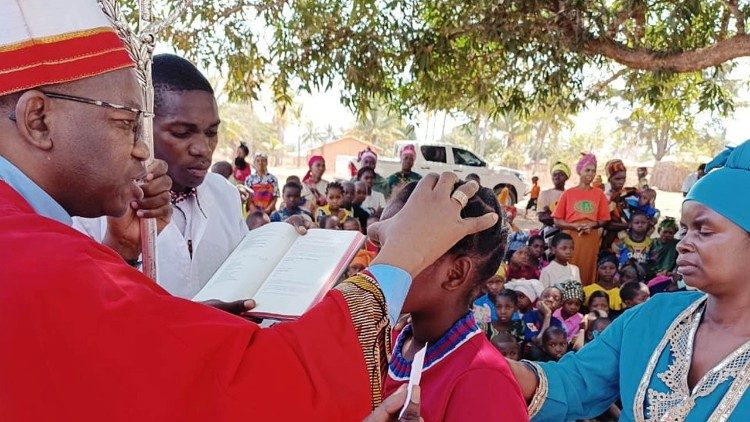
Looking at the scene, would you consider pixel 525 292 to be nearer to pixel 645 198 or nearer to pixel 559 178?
pixel 559 178

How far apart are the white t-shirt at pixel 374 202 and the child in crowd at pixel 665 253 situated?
129 inches

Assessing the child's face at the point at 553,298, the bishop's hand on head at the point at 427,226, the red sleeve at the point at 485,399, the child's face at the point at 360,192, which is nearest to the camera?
the bishop's hand on head at the point at 427,226

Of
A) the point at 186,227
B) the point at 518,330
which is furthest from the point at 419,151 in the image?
the point at 186,227

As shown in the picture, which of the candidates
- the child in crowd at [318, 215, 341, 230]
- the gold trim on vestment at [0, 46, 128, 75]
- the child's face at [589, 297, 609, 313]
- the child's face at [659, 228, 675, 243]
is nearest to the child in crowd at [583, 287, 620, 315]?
the child's face at [589, 297, 609, 313]

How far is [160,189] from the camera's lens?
173 centimetres

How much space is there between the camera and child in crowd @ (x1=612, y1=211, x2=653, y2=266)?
727cm

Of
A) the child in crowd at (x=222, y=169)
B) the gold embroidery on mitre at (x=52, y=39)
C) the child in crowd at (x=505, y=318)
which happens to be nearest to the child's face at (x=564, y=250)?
the child in crowd at (x=505, y=318)

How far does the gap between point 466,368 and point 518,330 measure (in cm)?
374

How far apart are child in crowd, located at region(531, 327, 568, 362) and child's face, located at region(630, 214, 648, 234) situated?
297 centimetres

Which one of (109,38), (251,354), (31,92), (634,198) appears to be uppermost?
(109,38)

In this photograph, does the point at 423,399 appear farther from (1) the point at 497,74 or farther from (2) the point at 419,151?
(2) the point at 419,151

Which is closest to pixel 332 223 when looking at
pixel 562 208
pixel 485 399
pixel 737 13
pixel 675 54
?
pixel 562 208

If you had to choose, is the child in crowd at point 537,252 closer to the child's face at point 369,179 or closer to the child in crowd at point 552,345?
the child in crowd at point 552,345

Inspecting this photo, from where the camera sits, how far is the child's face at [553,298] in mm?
5438
